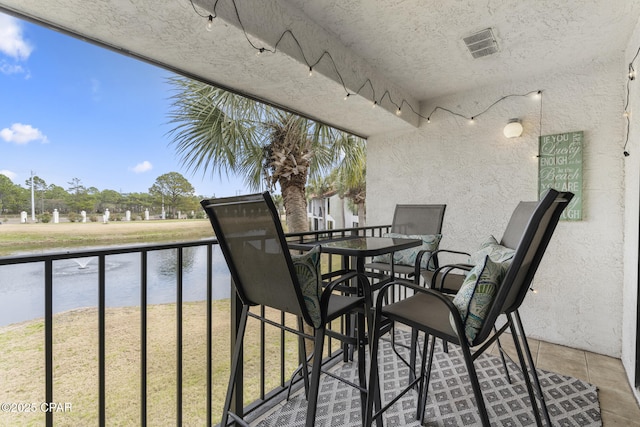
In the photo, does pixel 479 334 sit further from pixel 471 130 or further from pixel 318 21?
pixel 471 130

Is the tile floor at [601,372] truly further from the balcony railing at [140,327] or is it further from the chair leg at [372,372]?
the balcony railing at [140,327]

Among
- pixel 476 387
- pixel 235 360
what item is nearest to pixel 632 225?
pixel 476 387

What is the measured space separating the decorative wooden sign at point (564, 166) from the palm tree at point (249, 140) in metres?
2.67

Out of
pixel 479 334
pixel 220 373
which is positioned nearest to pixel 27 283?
pixel 479 334

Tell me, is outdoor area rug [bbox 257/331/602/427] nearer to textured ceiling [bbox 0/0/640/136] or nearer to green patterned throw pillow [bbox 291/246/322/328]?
green patterned throw pillow [bbox 291/246/322/328]

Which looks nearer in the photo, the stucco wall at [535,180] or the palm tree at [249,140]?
the stucco wall at [535,180]

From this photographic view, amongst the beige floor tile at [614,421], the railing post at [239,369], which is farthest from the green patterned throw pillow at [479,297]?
the beige floor tile at [614,421]

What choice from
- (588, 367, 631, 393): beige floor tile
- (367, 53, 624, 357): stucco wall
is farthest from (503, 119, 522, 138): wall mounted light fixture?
(588, 367, 631, 393): beige floor tile

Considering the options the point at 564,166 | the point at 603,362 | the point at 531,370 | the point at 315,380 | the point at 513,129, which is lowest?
the point at 603,362

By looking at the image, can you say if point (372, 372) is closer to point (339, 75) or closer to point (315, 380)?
point (315, 380)

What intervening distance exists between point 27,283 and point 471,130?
415cm

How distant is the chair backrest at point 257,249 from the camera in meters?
1.06

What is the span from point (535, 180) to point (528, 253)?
7.72 feet

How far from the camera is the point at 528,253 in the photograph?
1172 mm
